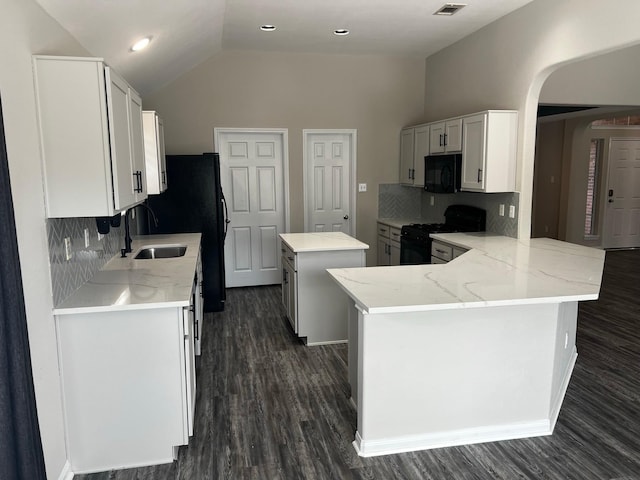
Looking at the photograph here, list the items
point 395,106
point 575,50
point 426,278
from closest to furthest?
point 426,278, point 575,50, point 395,106

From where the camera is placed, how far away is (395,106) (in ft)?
21.2

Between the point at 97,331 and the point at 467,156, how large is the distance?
12.0ft

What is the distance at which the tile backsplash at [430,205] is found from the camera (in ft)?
15.8

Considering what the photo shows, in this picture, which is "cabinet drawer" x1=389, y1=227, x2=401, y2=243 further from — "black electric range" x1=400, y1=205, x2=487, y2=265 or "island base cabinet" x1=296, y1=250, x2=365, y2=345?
"island base cabinet" x1=296, y1=250, x2=365, y2=345

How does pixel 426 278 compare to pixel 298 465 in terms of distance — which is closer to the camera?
pixel 298 465

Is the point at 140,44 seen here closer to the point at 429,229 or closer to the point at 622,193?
the point at 429,229

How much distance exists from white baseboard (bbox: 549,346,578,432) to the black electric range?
1.63 meters

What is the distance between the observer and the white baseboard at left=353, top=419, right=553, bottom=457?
266 cm

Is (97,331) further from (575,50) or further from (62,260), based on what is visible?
(575,50)

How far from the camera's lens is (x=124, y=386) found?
249cm

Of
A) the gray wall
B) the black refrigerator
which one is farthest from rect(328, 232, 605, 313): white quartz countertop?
the gray wall

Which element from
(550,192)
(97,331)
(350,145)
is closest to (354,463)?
(97,331)

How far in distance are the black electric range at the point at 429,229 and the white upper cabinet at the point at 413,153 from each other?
0.59m

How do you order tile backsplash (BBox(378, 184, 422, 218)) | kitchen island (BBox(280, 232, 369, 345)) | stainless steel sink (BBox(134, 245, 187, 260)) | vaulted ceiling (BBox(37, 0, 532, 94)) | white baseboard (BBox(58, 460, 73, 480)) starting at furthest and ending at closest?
1. tile backsplash (BBox(378, 184, 422, 218))
2. stainless steel sink (BBox(134, 245, 187, 260))
3. kitchen island (BBox(280, 232, 369, 345))
4. vaulted ceiling (BBox(37, 0, 532, 94))
5. white baseboard (BBox(58, 460, 73, 480))
